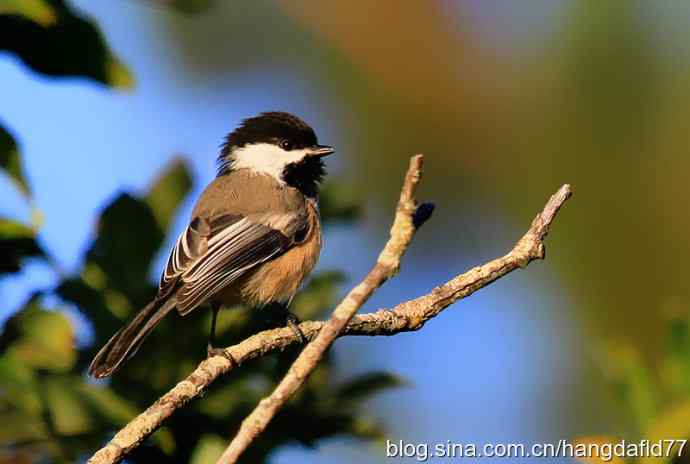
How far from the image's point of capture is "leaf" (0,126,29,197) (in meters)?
2.40

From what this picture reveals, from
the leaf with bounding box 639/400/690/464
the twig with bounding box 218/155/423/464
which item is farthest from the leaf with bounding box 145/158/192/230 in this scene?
the leaf with bounding box 639/400/690/464

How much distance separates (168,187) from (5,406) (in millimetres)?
790

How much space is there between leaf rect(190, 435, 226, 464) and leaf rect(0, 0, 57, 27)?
3.73 ft

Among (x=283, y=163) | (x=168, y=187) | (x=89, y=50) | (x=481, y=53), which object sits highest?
(x=481, y=53)

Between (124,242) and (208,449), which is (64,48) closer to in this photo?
(124,242)

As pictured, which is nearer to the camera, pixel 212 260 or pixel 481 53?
pixel 212 260

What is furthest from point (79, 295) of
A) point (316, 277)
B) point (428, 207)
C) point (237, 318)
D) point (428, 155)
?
point (428, 155)

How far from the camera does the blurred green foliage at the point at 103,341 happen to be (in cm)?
238

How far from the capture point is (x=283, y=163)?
12.6 feet

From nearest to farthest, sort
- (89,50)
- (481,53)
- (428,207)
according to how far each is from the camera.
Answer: (428,207), (89,50), (481,53)

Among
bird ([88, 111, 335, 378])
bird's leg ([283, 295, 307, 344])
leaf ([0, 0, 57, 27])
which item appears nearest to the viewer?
leaf ([0, 0, 57, 27])

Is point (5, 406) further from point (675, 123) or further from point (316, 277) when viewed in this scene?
point (675, 123)

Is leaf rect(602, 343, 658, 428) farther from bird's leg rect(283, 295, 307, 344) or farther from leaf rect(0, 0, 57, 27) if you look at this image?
leaf rect(0, 0, 57, 27)

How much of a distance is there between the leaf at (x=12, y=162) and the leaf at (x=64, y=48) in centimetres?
33
